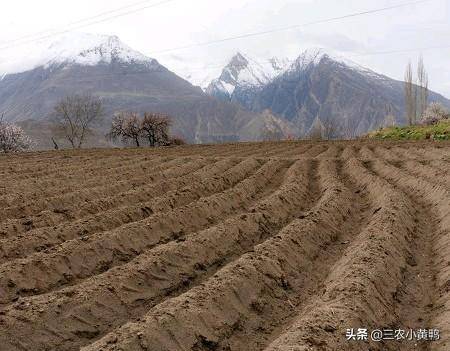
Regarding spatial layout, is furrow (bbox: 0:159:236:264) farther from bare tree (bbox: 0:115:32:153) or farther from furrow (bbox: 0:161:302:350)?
bare tree (bbox: 0:115:32:153)

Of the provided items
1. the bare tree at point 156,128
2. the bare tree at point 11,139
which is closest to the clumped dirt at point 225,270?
the bare tree at point 156,128

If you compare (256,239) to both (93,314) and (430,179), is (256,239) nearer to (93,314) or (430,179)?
(93,314)

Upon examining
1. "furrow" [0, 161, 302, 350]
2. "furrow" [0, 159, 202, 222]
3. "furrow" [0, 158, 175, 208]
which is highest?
"furrow" [0, 158, 175, 208]

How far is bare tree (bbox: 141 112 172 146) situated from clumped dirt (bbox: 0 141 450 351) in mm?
42147

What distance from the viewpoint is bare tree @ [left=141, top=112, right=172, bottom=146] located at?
53562 millimetres

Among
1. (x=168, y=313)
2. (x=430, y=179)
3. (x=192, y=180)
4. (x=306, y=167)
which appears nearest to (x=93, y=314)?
(x=168, y=313)

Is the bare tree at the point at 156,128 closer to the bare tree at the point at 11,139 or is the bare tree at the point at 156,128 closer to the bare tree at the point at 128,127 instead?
the bare tree at the point at 128,127

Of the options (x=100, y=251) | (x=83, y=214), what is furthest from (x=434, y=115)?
(x=100, y=251)

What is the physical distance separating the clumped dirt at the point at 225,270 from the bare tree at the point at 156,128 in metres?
42.1

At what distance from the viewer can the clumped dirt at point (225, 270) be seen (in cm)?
488

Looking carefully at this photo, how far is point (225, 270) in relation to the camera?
20.5ft

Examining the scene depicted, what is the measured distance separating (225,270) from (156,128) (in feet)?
159

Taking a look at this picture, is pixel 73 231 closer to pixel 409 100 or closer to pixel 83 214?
pixel 83 214

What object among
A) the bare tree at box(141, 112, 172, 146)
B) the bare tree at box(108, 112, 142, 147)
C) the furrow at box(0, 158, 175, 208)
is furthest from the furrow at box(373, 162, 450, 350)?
the bare tree at box(108, 112, 142, 147)
